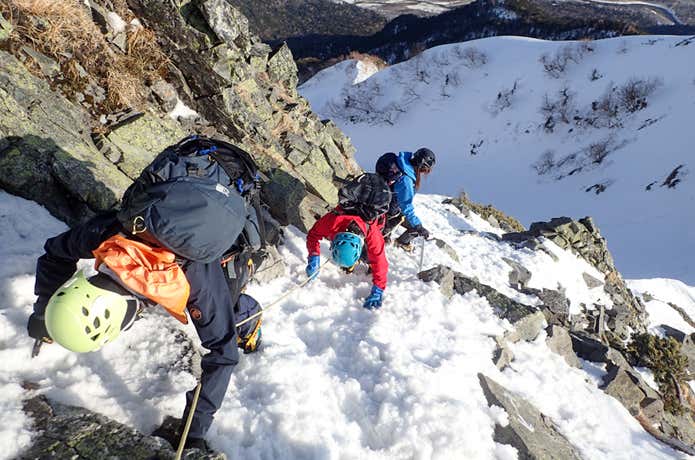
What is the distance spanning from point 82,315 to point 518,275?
9.87 meters

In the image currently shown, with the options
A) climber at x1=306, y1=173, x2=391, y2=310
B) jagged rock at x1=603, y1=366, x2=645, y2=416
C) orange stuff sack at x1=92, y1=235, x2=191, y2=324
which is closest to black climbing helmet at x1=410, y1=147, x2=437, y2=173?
climber at x1=306, y1=173, x2=391, y2=310

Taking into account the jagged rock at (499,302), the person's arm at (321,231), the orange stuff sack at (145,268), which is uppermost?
the orange stuff sack at (145,268)

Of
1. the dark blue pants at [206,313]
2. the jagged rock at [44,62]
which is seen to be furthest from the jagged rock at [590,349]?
the jagged rock at [44,62]

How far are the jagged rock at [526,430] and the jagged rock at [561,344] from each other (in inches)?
75.6

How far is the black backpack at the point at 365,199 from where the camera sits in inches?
207

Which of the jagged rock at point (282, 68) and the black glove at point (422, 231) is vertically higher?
the jagged rock at point (282, 68)

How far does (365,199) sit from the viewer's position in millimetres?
5301

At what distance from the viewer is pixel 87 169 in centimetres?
466

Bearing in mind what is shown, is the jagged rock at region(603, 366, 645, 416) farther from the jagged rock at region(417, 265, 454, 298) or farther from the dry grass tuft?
the dry grass tuft

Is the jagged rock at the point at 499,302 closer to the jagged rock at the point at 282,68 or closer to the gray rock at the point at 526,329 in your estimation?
the gray rock at the point at 526,329

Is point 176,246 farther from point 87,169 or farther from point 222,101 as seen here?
point 222,101

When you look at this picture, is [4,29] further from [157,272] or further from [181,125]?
[157,272]

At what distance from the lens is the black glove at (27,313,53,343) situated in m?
2.84

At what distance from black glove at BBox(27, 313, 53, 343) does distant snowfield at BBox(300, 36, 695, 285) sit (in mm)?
21084
